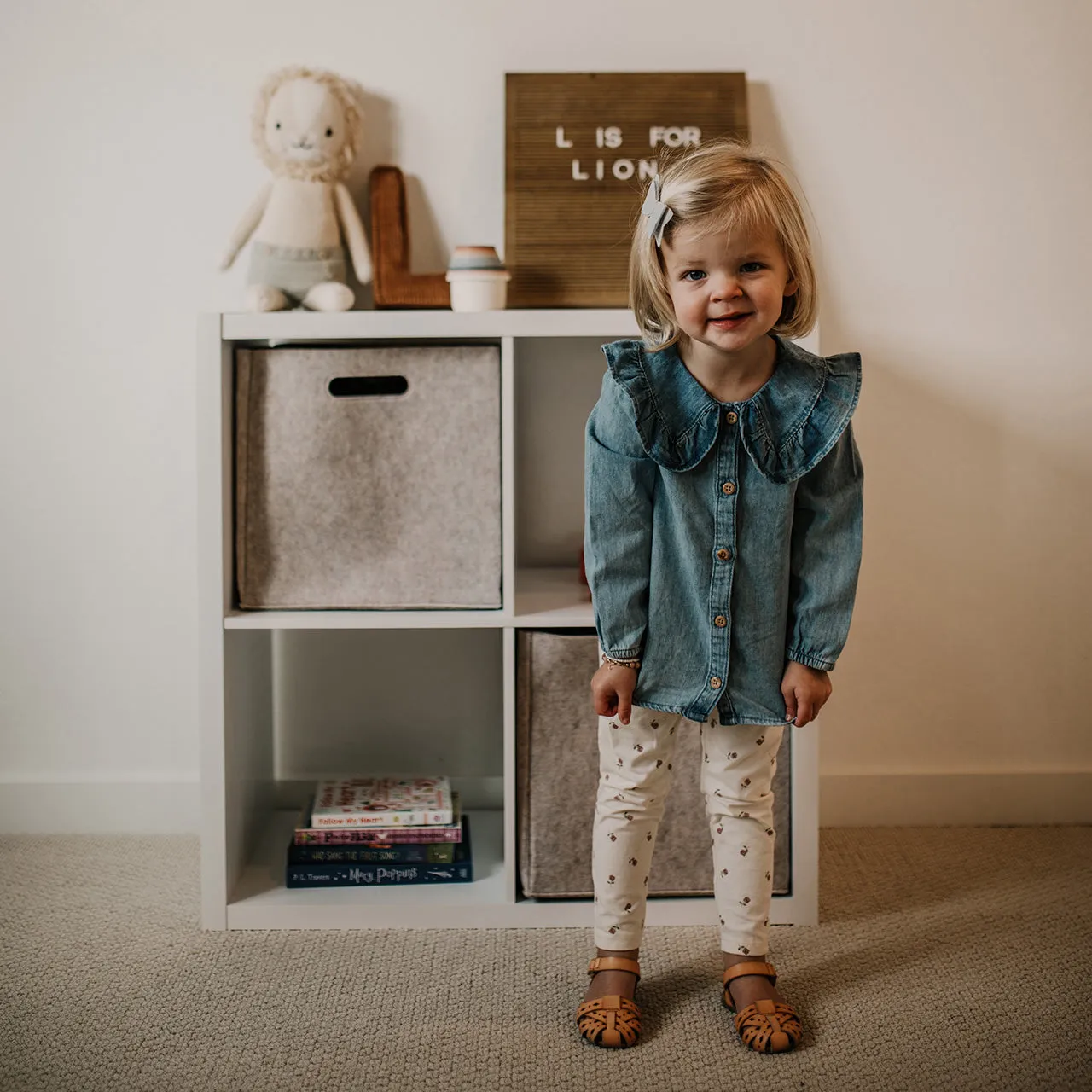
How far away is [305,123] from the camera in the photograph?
155 centimetres

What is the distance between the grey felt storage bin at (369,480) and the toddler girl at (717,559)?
0.84ft

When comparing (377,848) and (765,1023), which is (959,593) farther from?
(377,848)

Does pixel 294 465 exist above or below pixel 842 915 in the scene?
above

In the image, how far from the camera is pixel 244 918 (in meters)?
1.42

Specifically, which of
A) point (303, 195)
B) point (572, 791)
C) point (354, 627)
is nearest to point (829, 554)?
point (572, 791)

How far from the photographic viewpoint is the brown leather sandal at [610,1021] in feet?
3.79

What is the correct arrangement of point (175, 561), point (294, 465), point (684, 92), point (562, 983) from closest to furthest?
1. point (562, 983)
2. point (294, 465)
3. point (684, 92)
4. point (175, 561)

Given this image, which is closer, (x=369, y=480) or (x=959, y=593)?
(x=369, y=480)

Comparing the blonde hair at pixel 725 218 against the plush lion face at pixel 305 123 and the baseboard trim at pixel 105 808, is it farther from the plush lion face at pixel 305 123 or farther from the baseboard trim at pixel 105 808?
the baseboard trim at pixel 105 808

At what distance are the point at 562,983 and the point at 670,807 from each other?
0.87ft

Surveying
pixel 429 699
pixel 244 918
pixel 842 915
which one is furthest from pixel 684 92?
pixel 244 918

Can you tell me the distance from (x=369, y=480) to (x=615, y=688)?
427mm

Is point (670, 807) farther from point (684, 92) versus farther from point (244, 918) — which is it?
point (684, 92)

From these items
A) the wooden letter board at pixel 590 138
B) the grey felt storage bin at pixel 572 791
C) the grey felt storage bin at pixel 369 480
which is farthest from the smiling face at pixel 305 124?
the grey felt storage bin at pixel 572 791
